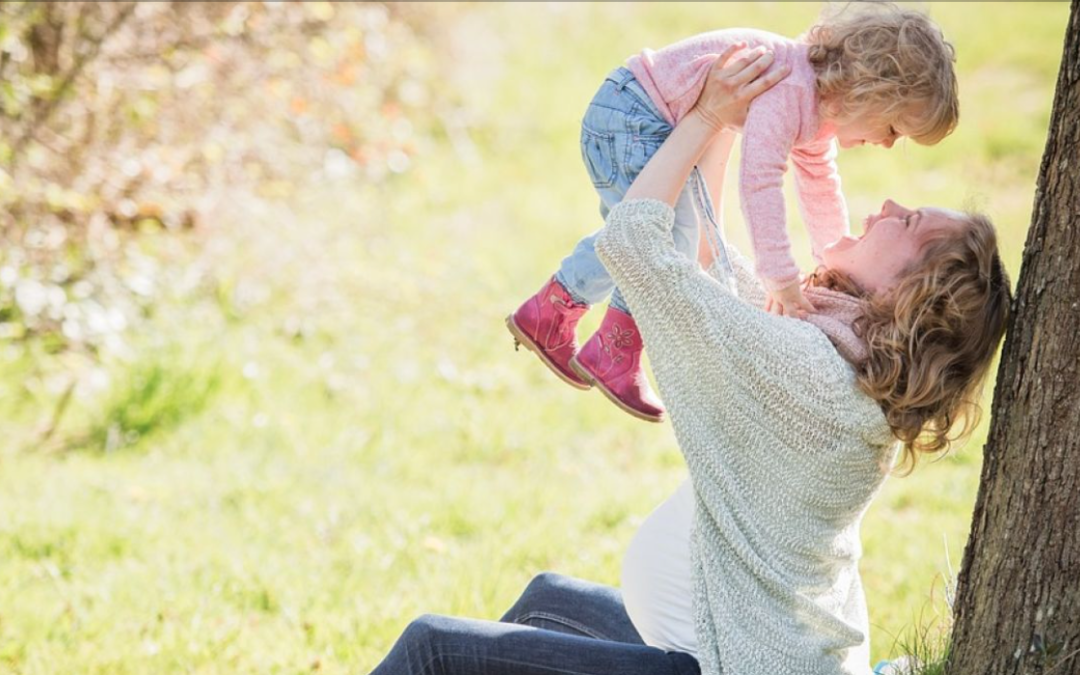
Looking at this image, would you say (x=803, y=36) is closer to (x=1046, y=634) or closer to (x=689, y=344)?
(x=689, y=344)

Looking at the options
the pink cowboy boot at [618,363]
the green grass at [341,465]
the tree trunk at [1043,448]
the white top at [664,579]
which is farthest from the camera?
the green grass at [341,465]

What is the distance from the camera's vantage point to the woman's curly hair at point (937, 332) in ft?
7.13

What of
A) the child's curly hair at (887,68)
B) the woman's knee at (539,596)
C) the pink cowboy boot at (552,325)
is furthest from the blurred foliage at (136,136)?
the child's curly hair at (887,68)

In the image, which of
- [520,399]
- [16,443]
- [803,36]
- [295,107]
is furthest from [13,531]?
[295,107]

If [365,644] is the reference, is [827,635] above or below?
above

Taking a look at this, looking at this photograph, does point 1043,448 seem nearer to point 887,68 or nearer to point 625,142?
point 887,68

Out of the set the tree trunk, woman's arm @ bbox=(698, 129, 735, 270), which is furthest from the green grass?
woman's arm @ bbox=(698, 129, 735, 270)

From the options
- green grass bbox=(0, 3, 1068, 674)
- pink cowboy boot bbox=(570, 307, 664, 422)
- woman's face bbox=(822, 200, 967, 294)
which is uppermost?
woman's face bbox=(822, 200, 967, 294)

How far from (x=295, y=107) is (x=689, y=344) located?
4992 mm

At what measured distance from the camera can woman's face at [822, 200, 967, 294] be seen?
228cm

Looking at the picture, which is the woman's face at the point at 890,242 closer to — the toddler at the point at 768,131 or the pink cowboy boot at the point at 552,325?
the toddler at the point at 768,131

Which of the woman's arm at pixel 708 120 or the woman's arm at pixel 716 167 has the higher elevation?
the woman's arm at pixel 708 120

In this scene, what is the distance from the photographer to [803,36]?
249cm

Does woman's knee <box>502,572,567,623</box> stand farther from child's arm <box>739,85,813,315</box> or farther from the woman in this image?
child's arm <box>739,85,813,315</box>
